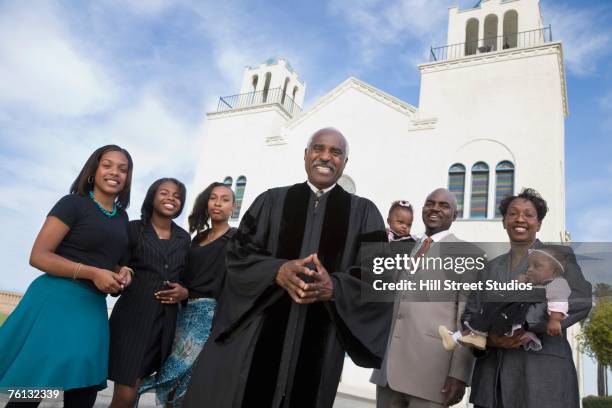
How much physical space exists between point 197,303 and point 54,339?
115cm

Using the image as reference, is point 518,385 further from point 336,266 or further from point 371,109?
point 371,109

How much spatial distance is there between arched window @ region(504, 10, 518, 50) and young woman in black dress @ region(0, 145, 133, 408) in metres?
15.4

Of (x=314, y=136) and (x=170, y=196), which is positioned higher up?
(x=314, y=136)

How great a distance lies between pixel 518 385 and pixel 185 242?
2.77 meters

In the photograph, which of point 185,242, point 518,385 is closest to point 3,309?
point 185,242

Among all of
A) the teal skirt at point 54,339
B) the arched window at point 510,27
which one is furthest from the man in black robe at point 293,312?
the arched window at point 510,27

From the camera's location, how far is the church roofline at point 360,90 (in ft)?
A: 46.8

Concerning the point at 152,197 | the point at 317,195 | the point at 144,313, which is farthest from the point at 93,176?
the point at 317,195

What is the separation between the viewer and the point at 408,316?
360 centimetres

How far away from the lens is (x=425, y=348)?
3414 millimetres

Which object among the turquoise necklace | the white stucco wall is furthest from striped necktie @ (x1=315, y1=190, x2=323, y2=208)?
the white stucco wall

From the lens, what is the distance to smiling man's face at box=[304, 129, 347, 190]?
106 inches

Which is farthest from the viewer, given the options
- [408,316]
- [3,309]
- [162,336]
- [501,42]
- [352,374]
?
[501,42]

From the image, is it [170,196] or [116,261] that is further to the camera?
[170,196]
